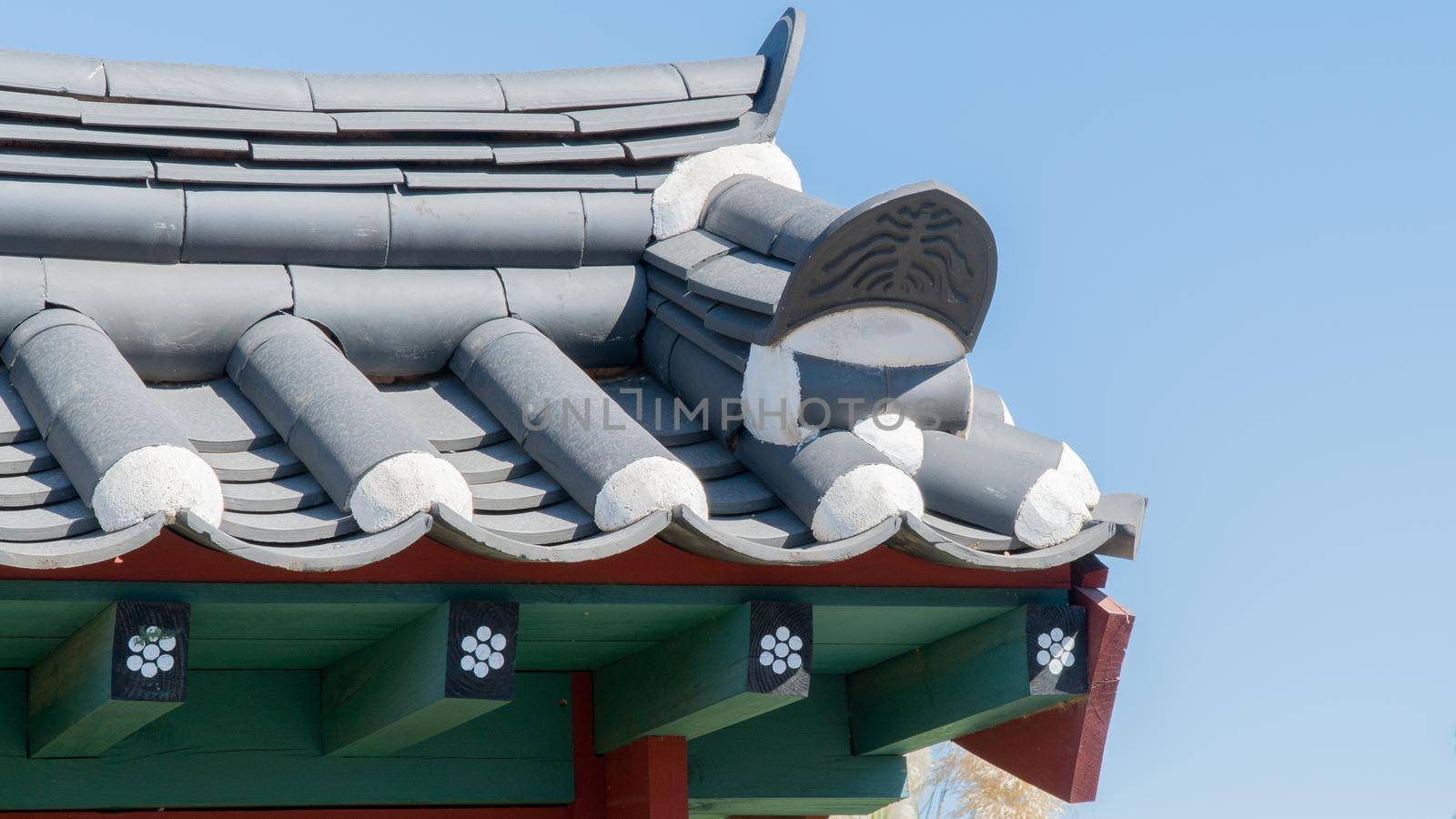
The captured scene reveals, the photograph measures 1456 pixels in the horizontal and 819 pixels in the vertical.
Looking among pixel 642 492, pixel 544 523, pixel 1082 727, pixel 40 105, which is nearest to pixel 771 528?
pixel 642 492

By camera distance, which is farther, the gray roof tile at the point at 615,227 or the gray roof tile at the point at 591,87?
the gray roof tile at the point at 591,87

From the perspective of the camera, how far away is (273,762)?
3.39 m

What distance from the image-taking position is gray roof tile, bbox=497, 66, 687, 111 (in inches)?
161

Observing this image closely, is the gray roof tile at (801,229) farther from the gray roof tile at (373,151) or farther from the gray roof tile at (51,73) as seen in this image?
the gray roof tile at (51,73)

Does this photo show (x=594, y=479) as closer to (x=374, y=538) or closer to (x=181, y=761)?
(x=374, y=538)

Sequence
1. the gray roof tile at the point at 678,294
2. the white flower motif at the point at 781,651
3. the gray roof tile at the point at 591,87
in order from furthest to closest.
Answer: the gray roof tile at the point at 591,87 < the gray roof tile at the point at 678,294 < the white flower motif at the point at 781,651

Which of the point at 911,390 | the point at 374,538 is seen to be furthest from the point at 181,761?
the point at 911,390

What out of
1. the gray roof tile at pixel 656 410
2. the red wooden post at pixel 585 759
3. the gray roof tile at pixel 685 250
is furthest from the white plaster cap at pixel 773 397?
the red wooden post at pixel 585 759

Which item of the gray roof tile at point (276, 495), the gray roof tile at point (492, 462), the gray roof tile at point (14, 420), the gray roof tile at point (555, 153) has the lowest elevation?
the gray roof tile at point (492, 462)

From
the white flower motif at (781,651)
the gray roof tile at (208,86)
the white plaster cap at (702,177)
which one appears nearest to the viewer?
the white flower motif at (781,651)

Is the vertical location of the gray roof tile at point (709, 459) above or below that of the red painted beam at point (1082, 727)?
above

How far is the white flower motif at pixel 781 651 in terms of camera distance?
3.10m

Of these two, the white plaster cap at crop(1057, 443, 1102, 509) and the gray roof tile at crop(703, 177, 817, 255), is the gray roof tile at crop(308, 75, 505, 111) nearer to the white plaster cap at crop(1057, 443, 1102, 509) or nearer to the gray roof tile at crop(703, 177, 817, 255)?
the gray roof tile at crop(703, 177, 817, 255)

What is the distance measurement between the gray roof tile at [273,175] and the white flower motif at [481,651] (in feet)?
4.12
